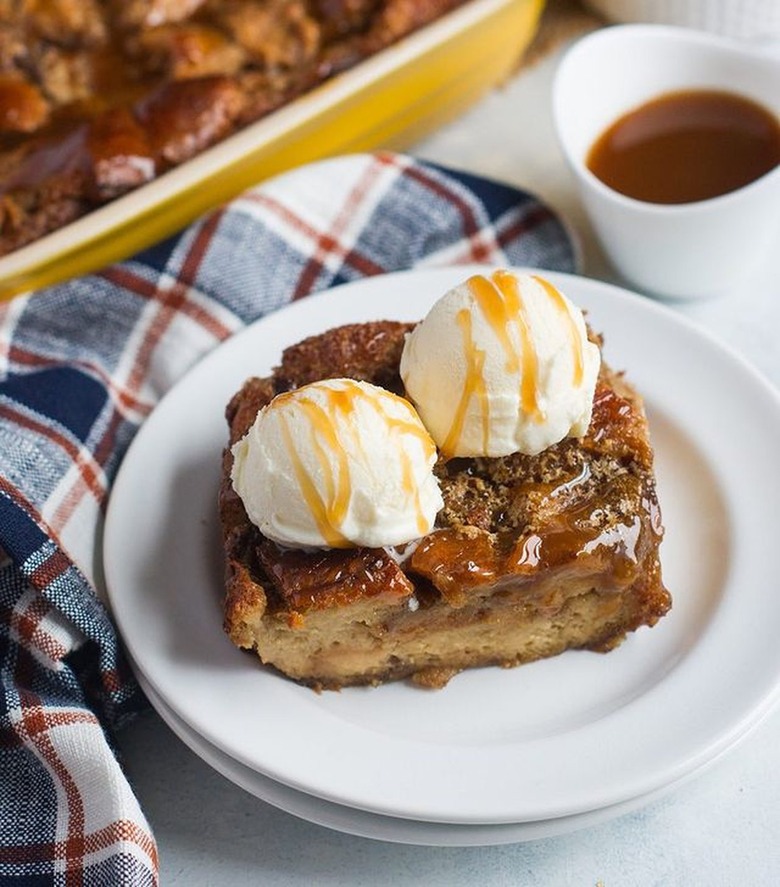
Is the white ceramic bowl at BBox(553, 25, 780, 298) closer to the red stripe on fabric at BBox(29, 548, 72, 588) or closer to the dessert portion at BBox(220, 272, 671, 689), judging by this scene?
the dessert portion at BBox(220, 272, 671, 689)

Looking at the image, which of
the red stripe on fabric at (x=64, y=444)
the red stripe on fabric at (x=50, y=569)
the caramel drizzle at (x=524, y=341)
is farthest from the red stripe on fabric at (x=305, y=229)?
the red stripe on fabric at (x=50, y=569)

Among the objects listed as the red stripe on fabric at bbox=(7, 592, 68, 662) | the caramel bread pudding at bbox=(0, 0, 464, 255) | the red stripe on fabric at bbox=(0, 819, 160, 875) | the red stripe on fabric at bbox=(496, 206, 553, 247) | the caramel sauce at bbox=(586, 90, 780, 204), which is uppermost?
the caramel bread pudding at bbox=(0, 0, 464, 255)

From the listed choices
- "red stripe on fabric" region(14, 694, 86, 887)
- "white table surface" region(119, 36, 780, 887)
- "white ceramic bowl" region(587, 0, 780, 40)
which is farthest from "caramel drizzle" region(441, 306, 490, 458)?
"white ceramic bowl" region(587, 0, 780, 40)

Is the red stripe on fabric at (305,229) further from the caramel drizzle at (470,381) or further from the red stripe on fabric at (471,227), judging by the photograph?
the caramel drizzle at (470,381)

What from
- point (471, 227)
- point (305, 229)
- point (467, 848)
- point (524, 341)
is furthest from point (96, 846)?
point (471, 227)

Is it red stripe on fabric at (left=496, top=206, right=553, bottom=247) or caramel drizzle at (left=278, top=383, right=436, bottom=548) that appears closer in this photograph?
caramel drizzle at (left=278, top=383, right=436, bottom=548)

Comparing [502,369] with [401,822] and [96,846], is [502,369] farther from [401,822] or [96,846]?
[96,846]

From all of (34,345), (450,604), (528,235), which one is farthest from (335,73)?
(450,604)
